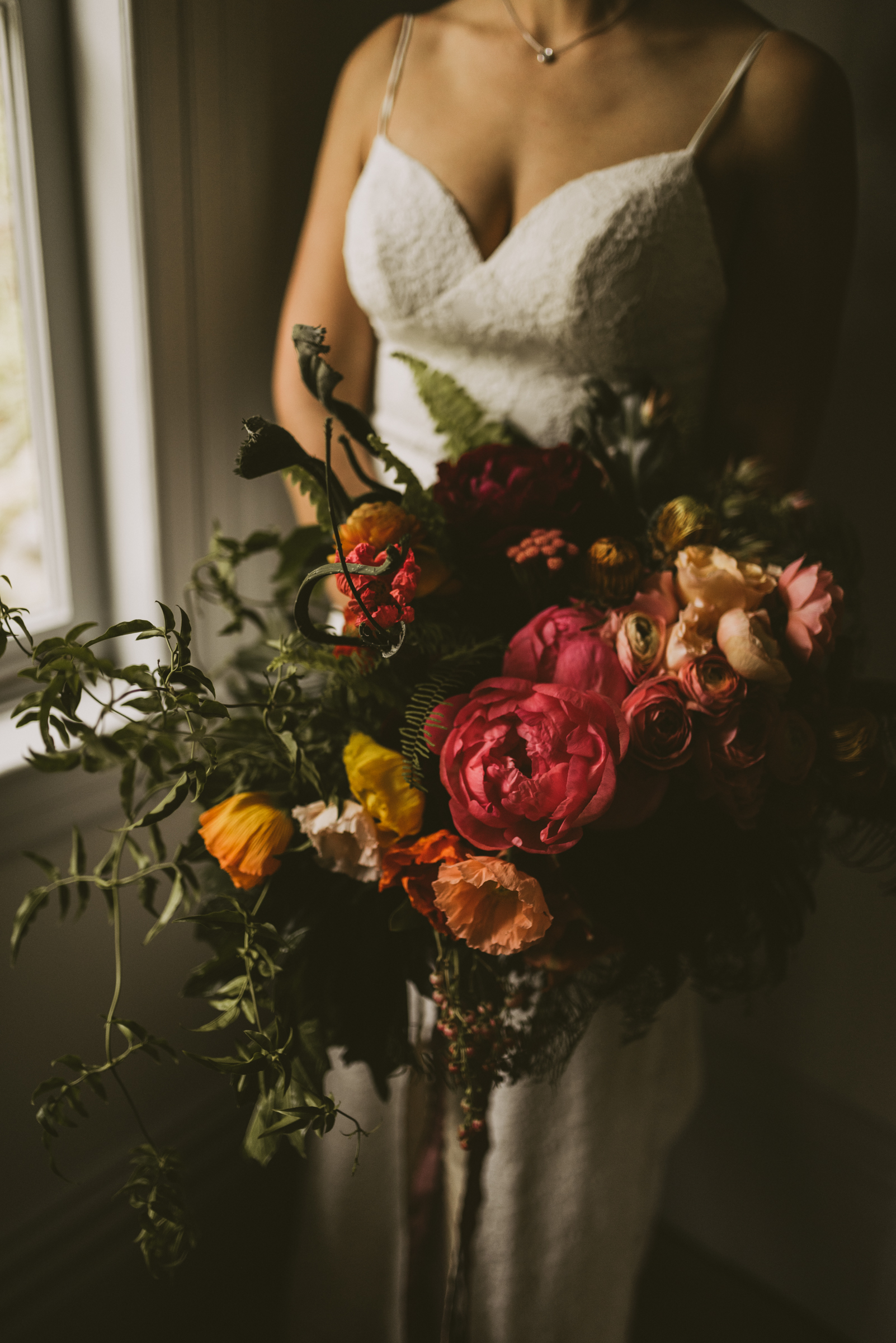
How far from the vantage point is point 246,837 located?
23.4 inches

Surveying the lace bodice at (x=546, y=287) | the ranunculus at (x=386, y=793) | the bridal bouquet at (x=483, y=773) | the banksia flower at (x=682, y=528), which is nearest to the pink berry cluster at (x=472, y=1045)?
the bridal bouquet at (x=483, y=773)

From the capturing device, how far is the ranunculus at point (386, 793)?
1.91 ft

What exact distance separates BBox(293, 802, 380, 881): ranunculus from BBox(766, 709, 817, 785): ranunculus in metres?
0.25

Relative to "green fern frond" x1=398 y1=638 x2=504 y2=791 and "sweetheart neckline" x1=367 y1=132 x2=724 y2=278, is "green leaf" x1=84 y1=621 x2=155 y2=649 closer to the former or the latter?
"green fern frond" x1=398 y1=638 x2=504 y2=791

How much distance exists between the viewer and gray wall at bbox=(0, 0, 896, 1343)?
0.95m

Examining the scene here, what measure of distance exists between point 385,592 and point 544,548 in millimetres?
153

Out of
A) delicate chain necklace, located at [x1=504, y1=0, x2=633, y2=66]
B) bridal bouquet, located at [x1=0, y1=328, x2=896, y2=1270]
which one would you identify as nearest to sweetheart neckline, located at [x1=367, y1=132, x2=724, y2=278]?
delicate chain necklace, located at [x1=504, y1=0, x2=633, y2=66]

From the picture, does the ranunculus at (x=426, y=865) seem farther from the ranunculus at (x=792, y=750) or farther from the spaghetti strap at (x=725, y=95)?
the spaghetti strap at (x=725, y=95)

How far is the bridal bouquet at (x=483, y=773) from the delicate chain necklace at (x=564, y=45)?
43 cm

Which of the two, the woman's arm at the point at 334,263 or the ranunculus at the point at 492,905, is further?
the woman's arm at the point at 334,263

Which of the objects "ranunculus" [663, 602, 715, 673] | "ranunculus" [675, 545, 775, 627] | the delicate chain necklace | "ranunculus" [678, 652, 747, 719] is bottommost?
"ranunculus" [678, 652, 747, 719]

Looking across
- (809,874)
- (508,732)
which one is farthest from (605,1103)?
(508,732)

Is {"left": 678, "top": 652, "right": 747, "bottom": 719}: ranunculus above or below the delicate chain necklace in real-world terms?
below

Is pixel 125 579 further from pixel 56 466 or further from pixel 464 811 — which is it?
pixel 464 811
